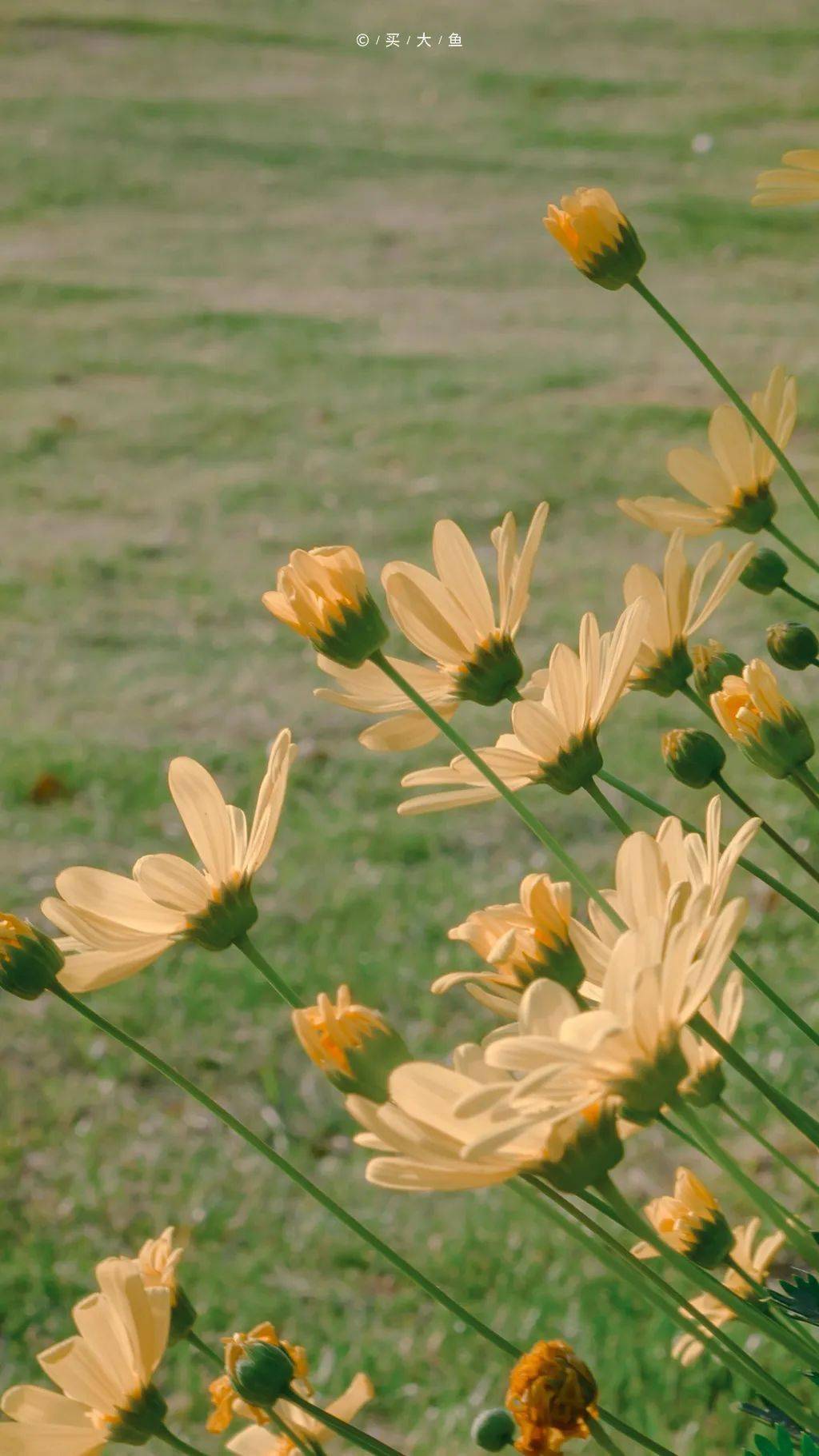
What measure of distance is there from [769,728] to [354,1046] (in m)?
0.25

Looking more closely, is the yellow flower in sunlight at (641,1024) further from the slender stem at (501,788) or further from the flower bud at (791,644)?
the flower bud at (791,644)

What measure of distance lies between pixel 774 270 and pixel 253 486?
2818mm

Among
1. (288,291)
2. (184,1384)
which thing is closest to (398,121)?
(288,291)

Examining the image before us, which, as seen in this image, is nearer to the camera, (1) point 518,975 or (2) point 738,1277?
(1) point 518,975

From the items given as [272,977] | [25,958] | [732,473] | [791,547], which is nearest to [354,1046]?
[272,977]

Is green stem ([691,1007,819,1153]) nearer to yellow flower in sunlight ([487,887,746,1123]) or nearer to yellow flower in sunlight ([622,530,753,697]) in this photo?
yellow flower in sunlight ([487,887,746,1123])

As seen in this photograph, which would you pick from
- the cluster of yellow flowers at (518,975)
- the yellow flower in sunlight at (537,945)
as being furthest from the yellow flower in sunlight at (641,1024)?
the yellow flower in sunlight at (537,945)

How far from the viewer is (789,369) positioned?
4.36 m

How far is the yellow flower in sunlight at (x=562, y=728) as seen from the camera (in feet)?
2.01

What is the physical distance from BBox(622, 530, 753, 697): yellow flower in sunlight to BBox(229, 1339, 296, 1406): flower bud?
32 cm

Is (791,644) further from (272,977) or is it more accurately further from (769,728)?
(272,977)

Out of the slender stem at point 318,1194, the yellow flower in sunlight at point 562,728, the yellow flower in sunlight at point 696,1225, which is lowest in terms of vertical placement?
the yellow flower in sunlight at point 696,1225

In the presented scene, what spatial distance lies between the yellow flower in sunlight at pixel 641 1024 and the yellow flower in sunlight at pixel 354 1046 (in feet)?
0.29

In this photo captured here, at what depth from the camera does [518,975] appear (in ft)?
1.81
